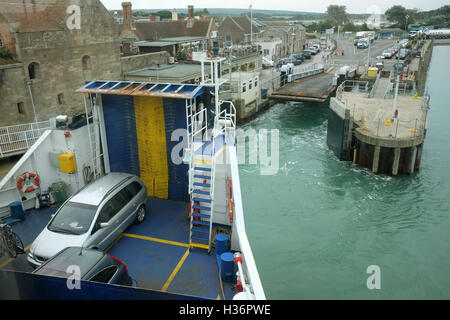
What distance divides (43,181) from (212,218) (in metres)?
5.62

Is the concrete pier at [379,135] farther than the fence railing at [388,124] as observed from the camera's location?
No

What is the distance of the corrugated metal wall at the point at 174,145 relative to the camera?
32.7 feet

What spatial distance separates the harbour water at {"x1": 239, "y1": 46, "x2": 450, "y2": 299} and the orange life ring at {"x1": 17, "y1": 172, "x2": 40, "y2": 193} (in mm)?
8396

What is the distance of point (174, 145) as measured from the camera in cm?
1026

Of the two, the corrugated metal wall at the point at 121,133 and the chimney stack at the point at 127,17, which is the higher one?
the chimney stack at the point at 127,17

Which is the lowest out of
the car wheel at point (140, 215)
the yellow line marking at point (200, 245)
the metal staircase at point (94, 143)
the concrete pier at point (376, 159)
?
the concrete pier at point (376, 159)

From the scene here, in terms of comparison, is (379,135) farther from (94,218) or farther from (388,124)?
(94,218)

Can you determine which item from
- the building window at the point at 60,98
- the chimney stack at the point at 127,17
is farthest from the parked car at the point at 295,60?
the building window at the point at 60,98

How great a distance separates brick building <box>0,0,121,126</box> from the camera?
22.4 m

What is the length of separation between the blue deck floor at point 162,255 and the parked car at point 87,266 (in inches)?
30.1

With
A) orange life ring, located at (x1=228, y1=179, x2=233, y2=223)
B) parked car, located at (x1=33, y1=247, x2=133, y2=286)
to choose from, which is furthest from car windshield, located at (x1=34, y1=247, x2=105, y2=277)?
orange life ring, located at (x1=228, y1=179, x2=233, y2=223)

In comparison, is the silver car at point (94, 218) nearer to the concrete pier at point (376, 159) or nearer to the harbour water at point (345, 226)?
the harbour water at point (345, 226)

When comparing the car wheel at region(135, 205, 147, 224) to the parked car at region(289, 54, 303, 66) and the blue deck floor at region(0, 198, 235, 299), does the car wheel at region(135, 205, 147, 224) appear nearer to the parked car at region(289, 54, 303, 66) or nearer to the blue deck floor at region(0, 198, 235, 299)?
the blue deck floor at region(0, 198, 235, 299)
